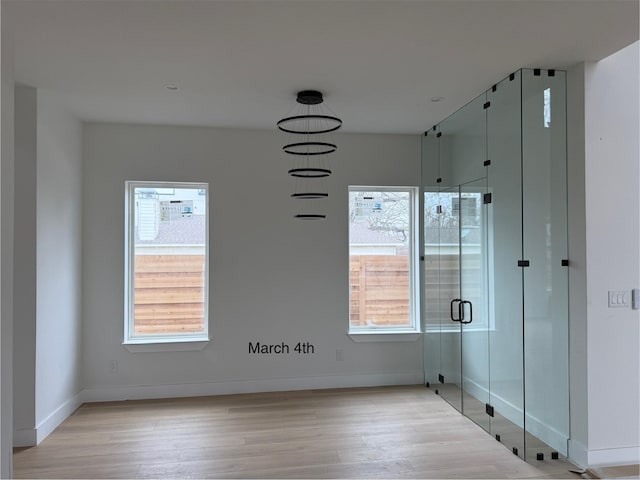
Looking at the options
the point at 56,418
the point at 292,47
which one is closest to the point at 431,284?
the point at 292,47

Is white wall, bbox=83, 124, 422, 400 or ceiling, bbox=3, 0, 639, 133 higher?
ceiling, bbox=3, 0, 639, 133

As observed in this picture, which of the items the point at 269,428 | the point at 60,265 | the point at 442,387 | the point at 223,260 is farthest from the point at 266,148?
the point at 442,387

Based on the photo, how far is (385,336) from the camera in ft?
16.2

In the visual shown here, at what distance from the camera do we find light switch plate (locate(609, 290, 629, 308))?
306cm

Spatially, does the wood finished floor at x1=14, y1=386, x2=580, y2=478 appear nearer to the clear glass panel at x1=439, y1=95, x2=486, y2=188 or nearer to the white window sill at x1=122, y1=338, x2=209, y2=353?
the white window sill at x1=122, y1=338, x2=209, y2=353

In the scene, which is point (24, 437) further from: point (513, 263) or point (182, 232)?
point (513, 263)

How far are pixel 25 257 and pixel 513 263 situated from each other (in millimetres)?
3765

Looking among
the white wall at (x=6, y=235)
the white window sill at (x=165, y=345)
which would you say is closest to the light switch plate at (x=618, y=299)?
the white window sill at (x=165, y=345)

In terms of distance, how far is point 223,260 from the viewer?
15.4 feet

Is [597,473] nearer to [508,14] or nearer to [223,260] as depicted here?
[508,14]

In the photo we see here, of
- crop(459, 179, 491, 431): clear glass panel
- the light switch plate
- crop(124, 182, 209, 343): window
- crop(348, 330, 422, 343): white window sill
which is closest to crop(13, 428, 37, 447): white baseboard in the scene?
crop(124, 182, 209, 343): window

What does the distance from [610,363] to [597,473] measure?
71 centimetres

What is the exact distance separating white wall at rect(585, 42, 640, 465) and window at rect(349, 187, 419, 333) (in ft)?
7.19

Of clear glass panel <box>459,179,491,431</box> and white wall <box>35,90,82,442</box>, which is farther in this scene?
clear glass panel <box>459,179,491,431</box>
